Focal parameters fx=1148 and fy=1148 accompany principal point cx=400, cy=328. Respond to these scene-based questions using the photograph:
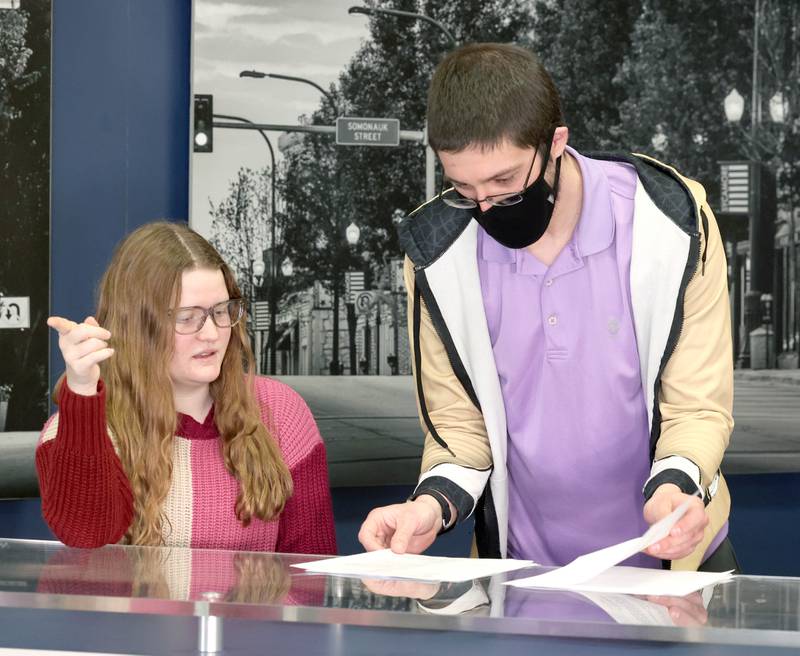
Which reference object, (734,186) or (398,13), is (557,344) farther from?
(734,186)

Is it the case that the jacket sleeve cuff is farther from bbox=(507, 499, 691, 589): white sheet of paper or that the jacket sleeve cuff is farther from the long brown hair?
the long brown hair

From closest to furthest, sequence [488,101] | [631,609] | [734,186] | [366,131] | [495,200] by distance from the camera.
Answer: [631,609], [488,101], [495,200], [366,131], [734,186]

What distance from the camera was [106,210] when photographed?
3.14 meters

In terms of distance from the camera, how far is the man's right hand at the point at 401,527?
5.54 ft

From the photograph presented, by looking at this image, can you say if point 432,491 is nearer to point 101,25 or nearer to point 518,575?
point 518,575

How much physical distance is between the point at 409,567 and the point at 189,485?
2.39ft

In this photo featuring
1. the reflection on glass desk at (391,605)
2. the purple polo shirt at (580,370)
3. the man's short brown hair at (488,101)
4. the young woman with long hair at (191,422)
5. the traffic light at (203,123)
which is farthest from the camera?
the traffic light at (203,123)

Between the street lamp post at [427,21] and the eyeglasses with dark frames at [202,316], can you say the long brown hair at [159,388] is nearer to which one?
the eyeglasses with dark frames at [202,316]

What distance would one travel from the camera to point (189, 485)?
2143mm

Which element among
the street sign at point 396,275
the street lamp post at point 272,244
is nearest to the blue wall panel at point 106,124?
the street lamp post at point 272,244

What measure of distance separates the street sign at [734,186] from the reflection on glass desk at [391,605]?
2.13 meters

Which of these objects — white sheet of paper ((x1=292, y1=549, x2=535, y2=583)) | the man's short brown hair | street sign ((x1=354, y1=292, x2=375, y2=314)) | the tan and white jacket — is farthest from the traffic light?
white sheet of paper ((x1=292, y1=549, x2=535, y2=583))

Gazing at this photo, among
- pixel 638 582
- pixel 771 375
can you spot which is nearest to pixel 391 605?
pixel 638 582

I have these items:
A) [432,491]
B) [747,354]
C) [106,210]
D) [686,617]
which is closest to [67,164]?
[106,210]
